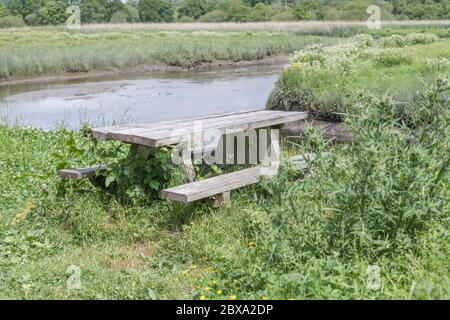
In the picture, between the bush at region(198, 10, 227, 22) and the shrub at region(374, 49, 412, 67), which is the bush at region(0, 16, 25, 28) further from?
the shrub at region(374, 49, 412, 67)

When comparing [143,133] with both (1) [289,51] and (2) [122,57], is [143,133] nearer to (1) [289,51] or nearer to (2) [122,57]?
(2) [122,57]

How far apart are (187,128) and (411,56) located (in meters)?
11.2

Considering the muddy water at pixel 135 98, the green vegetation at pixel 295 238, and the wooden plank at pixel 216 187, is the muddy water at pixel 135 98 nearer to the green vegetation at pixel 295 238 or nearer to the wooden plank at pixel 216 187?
the green vegetation at pixel 295 238

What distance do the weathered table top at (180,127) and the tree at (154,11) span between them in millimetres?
66214

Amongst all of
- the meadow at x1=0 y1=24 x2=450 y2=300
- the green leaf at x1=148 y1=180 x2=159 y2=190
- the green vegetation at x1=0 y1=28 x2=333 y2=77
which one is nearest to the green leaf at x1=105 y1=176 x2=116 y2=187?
the meadow at x1=0 y1=24 x2=450 y2=300

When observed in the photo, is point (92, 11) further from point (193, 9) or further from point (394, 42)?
point (394, 42)

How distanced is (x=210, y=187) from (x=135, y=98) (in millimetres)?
13097

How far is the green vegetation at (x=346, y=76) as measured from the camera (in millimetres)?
12422

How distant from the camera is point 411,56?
1570cm

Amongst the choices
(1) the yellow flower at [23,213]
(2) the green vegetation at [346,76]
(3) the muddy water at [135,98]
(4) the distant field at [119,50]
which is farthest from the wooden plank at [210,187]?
(4) the distant field at [119,50]

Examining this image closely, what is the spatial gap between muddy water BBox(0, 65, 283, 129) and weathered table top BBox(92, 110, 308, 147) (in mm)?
5529

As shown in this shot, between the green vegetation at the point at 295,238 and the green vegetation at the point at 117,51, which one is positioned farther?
the green vegetation at the point at 117,51

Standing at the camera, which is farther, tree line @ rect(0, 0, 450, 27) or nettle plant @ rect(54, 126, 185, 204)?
tree line @ rect(0, 0, 450, 27)

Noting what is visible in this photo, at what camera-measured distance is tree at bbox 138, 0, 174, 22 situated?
70.9 m
